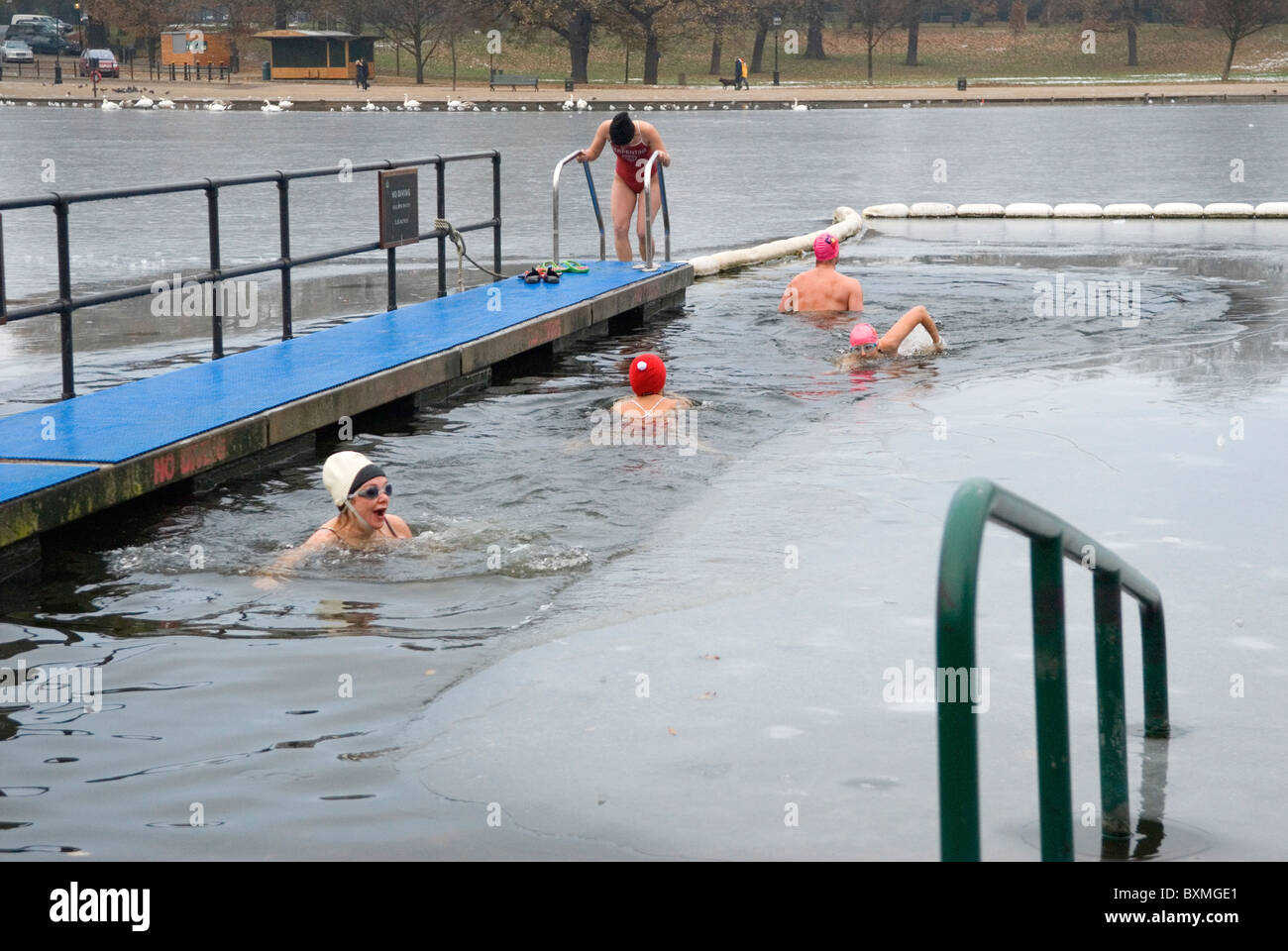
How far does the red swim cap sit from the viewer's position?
1021 centimetres

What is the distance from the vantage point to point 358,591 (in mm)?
7016

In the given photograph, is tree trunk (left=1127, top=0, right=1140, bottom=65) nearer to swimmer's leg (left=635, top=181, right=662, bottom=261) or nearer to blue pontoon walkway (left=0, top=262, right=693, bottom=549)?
swimmer's leg (left=635, top=181, right=662, bottom=261)

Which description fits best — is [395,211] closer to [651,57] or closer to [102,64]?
[651,57]

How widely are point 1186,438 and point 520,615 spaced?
4.87 meters

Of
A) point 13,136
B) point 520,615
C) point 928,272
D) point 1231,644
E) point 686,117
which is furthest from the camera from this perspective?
point 686,117

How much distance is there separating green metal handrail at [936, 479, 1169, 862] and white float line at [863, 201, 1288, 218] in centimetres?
1990

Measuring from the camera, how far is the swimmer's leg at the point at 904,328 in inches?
501

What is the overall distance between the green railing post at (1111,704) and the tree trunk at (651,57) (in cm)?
7466

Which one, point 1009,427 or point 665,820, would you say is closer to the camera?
point 665,820

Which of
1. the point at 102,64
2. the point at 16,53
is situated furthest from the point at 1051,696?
the point at 16,53

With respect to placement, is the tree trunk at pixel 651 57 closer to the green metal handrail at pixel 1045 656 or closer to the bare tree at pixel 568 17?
the bare tree at pixel 568 17

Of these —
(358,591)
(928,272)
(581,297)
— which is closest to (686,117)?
(928,272)
